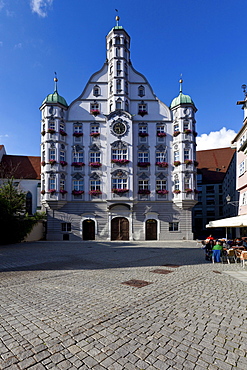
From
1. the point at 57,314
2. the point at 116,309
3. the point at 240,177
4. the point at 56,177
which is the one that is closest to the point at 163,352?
the point at 116,309

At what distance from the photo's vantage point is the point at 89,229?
3466 cm

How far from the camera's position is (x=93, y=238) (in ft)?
114

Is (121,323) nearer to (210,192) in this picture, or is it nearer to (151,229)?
(151,229)

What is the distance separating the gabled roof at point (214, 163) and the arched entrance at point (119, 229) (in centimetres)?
3312

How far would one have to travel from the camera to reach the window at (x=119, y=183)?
1369 inches

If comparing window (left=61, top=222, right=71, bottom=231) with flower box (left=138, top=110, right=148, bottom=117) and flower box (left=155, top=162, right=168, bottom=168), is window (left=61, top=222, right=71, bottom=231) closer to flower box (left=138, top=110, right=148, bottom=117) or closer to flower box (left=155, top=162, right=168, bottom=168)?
flower box (left=155, top=162, right=168, bottom=168)

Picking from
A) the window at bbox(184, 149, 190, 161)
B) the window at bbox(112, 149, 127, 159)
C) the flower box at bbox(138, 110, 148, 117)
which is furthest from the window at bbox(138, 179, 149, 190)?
the flower box at bbox(138, 110, 148, 117)

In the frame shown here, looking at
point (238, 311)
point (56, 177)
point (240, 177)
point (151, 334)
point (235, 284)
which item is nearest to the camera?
point (151, 334)

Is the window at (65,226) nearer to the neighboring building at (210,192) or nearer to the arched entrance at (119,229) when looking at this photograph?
the arched entrance at (119,229)

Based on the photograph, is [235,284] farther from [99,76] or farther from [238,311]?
[99,76]

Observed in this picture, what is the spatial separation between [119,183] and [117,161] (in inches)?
118

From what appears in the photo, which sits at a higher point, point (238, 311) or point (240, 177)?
point (240, 177)

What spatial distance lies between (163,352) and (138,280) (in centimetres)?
558

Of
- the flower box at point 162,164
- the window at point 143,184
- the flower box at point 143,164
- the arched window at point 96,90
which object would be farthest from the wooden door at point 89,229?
the arched window at point 96,90
